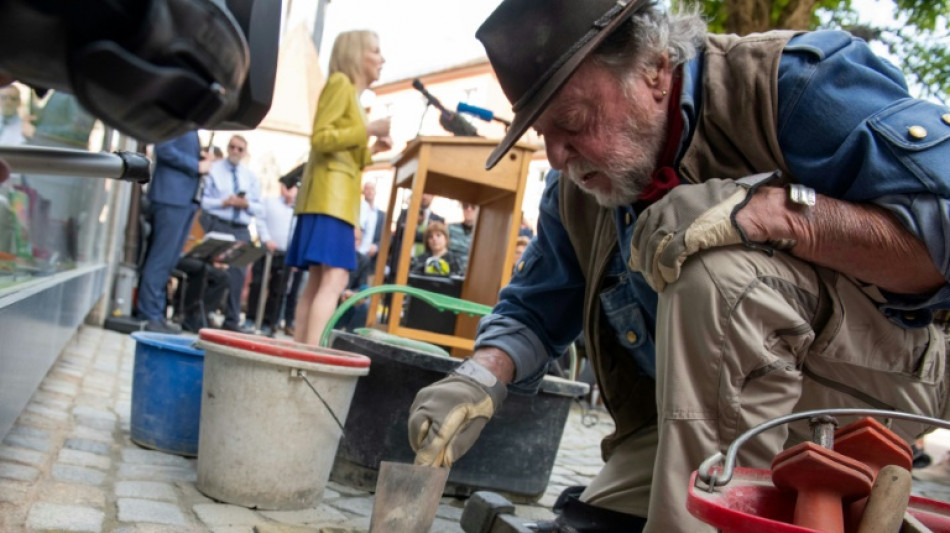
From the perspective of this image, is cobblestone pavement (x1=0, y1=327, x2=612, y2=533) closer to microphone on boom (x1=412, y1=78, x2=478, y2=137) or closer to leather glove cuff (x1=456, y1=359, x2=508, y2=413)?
leather glove cuff (x1=456, y1=359, x2=508, y2=413)

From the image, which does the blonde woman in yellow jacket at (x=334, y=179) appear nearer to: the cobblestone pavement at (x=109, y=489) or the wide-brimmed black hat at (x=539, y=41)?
the cobblestone pavement at (x=109, y=489)

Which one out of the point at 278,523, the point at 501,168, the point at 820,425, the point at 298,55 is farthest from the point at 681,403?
the point at 298,55

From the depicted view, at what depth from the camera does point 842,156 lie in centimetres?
161

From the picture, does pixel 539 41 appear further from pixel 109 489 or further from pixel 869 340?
pixel 109 489

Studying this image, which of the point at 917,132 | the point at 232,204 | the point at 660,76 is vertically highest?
the point at 660,76

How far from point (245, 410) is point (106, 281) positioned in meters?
4.96

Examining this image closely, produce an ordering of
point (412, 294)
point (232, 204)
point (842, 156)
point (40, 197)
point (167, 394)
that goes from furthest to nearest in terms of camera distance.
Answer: point (232, 204)
point (40, 197)
point (412, 294)
point (167, 394)
point (842, 156)

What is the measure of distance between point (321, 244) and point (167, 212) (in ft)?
8.69

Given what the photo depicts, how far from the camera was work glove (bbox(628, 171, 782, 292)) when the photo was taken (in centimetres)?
150

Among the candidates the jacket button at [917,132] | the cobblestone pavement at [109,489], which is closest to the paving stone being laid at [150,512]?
the cobblestone pavement at [109,489]

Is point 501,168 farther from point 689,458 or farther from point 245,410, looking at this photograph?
point 689,458

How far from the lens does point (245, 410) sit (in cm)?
211

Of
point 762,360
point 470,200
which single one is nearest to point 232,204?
point 470,200

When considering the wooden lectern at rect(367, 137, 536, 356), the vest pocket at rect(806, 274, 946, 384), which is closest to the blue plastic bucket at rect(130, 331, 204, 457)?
the wooden lectern at rect(367, 137, 536, 356)
